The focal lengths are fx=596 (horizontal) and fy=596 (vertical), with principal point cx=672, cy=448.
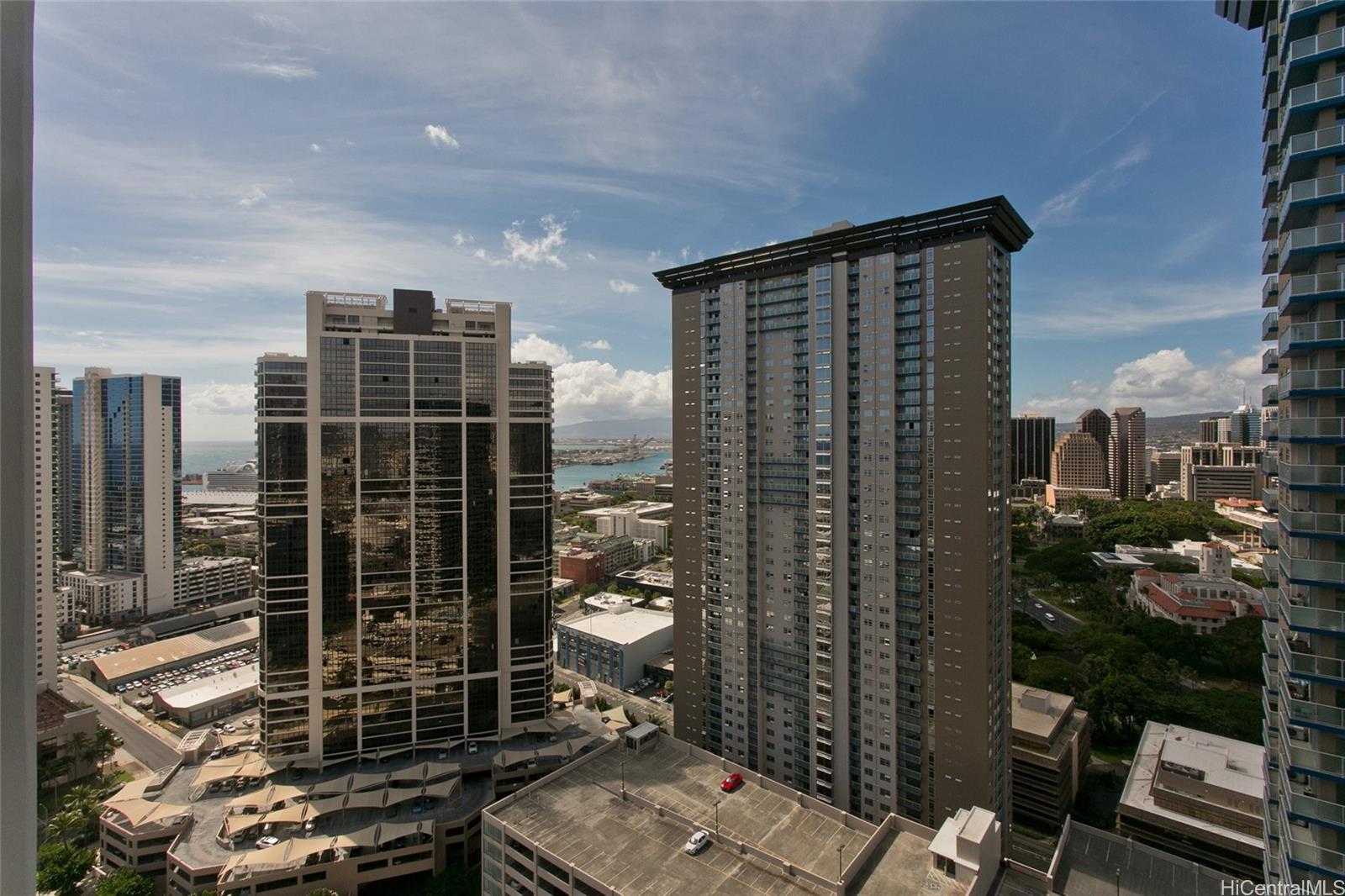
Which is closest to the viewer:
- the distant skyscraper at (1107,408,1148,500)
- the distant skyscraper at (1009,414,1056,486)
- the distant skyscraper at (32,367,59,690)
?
the distant skyscraper at (32,367,59,690)

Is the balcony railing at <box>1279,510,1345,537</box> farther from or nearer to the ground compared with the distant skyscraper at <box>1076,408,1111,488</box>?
nearer to the ground

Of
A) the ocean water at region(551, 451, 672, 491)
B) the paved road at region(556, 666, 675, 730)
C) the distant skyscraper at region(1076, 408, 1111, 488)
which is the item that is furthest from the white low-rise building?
the ocean water at region(551, 451, 672, 491)

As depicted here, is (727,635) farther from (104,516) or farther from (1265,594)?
(104,516)

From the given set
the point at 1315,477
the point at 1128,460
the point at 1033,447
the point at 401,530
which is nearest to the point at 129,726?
the point at 401,530

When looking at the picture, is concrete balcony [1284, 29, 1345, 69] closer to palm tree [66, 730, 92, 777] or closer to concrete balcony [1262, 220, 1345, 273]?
concrete balcony [1262, 220, 1345, 273]

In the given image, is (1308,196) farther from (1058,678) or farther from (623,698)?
(623,698)

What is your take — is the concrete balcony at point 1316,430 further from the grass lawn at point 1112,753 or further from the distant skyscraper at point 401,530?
the grass lawn at point 1112,753

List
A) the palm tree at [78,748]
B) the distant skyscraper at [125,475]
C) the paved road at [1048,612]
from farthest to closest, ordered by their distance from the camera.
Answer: the distant skyscraper at [125,475] < the paved road at [1048,612] < the palm tree at [78,748]

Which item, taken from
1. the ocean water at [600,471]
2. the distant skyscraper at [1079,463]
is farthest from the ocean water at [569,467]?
the distant skyscraper at [1079,463]
